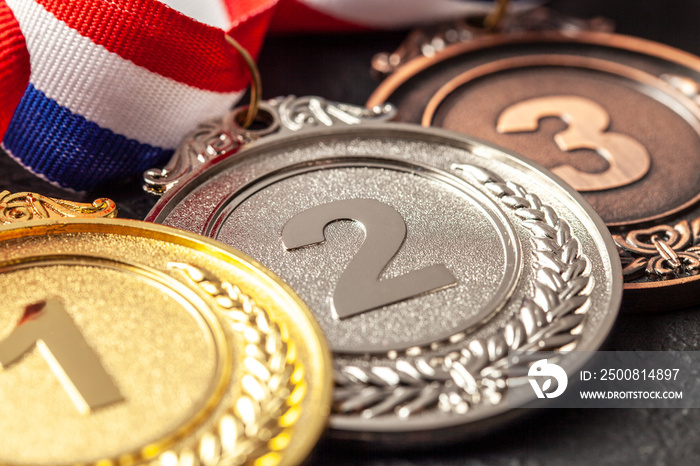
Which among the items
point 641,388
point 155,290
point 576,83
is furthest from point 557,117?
point 155,290

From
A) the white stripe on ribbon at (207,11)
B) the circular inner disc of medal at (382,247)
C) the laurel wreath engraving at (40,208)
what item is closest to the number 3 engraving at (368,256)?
the circular inner disc of medal at (382,247)

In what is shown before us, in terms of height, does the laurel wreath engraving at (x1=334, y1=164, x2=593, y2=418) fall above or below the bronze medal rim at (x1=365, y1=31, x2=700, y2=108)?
below

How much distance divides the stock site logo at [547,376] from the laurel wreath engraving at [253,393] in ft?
0.88

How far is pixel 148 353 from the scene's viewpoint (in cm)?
79

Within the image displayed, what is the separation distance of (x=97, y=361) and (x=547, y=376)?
0.52 metres

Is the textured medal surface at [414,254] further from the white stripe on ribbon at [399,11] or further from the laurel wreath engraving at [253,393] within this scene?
the white stripe on ribbon at [399,11]

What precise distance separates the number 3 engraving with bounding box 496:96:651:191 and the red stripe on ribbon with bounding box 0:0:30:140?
2.68ft

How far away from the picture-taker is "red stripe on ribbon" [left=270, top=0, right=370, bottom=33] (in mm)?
1464

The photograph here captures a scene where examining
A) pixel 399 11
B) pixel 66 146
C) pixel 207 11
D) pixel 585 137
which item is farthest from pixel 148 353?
pixel 399 11

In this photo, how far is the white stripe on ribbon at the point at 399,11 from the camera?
148cm

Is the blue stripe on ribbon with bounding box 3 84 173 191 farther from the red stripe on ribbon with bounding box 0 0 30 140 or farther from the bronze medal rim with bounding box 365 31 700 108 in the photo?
the bronze medal rim with bounding box 365 31 700 108

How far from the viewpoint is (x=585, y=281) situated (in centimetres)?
90

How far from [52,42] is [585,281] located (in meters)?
0.86

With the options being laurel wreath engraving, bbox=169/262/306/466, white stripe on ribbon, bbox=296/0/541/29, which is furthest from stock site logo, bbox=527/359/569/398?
white stripe on ribbon, bbox=296/0/541/29
